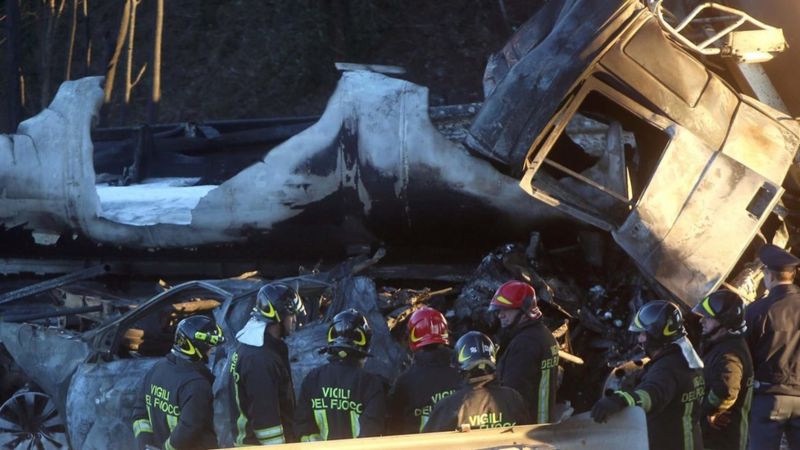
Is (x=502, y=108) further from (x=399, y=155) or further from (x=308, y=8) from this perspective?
(x=308, y=8)

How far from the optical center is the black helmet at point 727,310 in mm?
6434

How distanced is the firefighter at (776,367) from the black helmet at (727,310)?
405 millimetres

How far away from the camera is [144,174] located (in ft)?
38.1

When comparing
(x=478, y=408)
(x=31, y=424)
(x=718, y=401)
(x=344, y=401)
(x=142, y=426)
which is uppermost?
Result: (x=478, y=408)

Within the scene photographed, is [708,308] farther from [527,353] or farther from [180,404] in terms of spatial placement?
[180,404]

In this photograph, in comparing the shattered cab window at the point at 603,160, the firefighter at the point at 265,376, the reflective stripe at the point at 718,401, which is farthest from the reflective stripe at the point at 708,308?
the firefighter at the point at 265,376

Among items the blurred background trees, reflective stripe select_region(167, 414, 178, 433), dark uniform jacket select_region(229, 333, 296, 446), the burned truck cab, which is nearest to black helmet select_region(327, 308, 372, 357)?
dark uniform jacket select_region(229, 333, 296, 446)

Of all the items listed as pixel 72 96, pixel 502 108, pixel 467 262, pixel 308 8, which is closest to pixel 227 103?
pixel 308 8

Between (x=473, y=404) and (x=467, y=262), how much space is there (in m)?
4.31

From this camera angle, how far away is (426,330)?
5.74 meters

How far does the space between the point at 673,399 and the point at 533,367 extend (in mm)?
814

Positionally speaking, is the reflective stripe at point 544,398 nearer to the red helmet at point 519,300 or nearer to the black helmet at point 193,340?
the red helmet at point 519,300

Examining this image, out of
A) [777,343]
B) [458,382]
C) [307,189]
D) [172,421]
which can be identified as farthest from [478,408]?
[307,189]

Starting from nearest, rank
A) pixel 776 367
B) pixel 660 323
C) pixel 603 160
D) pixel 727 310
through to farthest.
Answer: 1. pixel 660 323
2. pixel 727 310
3. pixel 776 367
4. pixel 603 160
